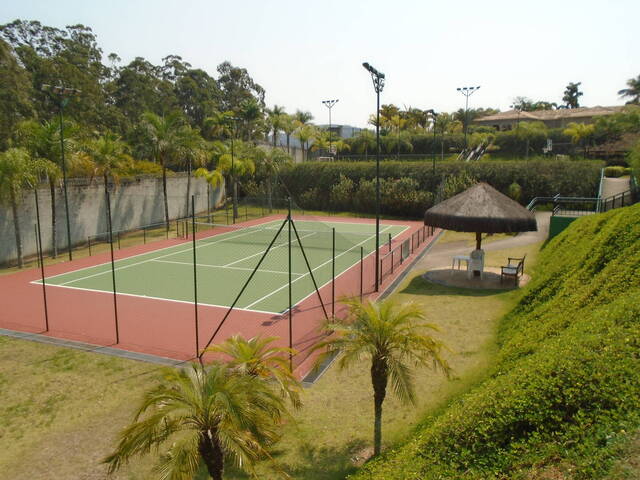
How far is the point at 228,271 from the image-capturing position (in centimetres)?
2419

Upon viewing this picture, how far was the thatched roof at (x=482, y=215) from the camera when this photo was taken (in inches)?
784

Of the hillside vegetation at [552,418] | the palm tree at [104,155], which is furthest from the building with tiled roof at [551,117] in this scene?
the hillside vegetation at [552,418]

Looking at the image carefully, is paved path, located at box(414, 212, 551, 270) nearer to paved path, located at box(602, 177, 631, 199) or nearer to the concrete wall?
paved path, located at box(602, 177, 631, 199)

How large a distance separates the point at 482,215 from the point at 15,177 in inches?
814

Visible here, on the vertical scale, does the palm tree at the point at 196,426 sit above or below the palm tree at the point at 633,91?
below

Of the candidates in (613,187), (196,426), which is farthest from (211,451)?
(613,187)

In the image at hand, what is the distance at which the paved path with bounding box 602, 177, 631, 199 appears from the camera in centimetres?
3600

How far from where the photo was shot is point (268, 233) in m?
34.9

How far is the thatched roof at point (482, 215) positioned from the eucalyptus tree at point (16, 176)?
18686mm

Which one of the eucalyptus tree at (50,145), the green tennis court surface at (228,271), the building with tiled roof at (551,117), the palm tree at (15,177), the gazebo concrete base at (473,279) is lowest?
the green tennis court surface at (228,271)

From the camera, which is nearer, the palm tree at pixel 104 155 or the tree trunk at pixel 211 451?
the tree trunk at pixel 211 451

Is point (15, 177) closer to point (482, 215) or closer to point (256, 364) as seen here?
point (256, 364)

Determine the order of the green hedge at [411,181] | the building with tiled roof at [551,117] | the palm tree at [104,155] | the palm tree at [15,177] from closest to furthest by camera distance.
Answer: the palm tree at [15,177] → the palm tree at [104,155] → the green hedge at [411,181] → the building with tiled roof at [551,117]

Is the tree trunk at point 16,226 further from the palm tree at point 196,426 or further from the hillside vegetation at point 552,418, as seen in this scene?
the hillside vegetation at point 552,418
